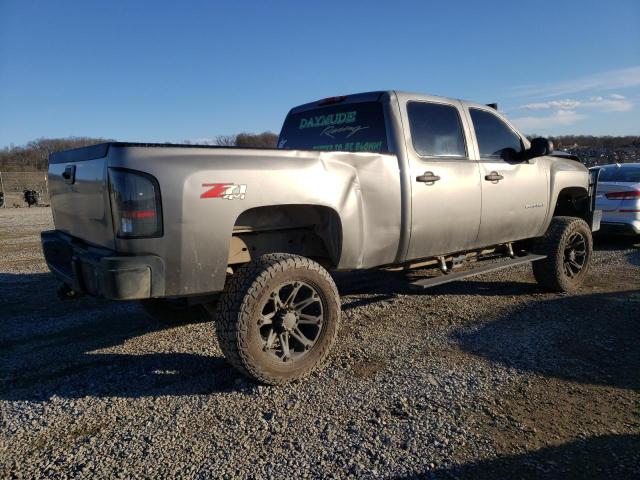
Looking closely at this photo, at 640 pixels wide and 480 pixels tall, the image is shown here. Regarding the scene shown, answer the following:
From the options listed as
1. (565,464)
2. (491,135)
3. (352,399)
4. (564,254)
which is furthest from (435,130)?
(565,464)

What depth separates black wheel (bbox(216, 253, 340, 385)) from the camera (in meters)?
3.11

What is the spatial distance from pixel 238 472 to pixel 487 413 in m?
1.54

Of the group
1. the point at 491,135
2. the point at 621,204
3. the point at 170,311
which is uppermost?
the point at 491,135

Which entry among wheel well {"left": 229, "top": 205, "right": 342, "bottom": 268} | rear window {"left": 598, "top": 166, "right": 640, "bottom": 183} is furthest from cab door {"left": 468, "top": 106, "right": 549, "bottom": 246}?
rear window {"left": 598, "top": 166, "right": 640, "bottom": 183}

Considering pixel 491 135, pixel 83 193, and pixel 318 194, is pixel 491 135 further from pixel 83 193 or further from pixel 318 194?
pixel 83 193

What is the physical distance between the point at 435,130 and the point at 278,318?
237 centimetres

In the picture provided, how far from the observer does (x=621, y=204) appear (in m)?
8.60

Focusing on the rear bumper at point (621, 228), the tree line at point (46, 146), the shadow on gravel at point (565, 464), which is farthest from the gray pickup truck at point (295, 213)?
the tree line at point (46, 146)

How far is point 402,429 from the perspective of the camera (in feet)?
9.04

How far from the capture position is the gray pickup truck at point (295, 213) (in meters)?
2.86

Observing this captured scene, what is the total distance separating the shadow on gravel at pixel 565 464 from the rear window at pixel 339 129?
257 centimetres

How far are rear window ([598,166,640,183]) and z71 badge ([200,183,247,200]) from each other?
863cm

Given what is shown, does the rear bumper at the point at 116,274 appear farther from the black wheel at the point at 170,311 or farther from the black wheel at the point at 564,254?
the black wheel at the point at 564,254

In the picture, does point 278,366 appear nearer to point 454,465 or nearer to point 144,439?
point 144,439
